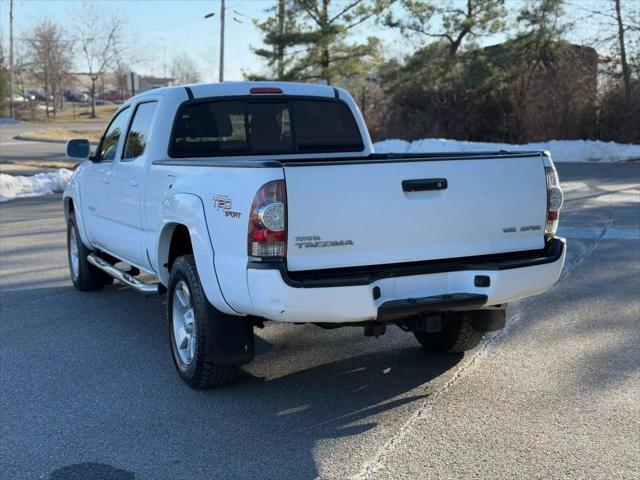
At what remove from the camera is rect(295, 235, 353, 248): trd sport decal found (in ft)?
12.6

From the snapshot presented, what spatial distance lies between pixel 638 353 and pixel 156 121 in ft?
13.6

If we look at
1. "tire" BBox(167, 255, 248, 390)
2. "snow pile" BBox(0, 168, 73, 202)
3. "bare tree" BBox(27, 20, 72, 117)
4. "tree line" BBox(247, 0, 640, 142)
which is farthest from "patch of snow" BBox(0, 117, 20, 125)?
"tire" BBox(167, 255, 248, 390)

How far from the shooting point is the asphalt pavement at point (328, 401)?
3656mm

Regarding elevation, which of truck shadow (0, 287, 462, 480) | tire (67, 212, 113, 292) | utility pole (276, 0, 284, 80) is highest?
utility pole (276, 0, 284, 80)

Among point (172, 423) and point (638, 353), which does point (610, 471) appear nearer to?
point (638, 353)

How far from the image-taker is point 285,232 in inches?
149

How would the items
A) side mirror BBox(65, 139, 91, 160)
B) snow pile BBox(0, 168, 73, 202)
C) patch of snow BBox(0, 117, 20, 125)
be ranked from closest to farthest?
side mirror BBox(65, 139, 91, 160) < snow pile BBox(0, 168, 73, 202) < patch of snow BBox(0, 117, 20, 125)

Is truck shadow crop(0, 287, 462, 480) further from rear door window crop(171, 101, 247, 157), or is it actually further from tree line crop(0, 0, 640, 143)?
tree line crop(0, 0, 640, 143)

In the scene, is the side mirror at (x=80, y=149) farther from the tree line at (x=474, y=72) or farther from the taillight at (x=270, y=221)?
the tree line at (x=474, y=72)

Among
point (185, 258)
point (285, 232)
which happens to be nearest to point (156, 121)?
point (185, 258)

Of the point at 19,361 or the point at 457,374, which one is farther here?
the point at 19,361

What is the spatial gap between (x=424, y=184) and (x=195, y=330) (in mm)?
1744

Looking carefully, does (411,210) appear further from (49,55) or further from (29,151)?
(49,55)

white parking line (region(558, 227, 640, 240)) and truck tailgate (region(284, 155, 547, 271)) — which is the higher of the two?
truck tailgate (region(284, 155, 547, 271))
